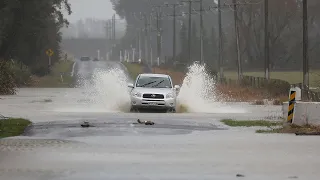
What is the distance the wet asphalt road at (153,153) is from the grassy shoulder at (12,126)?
408 millimetres

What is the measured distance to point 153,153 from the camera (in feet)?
71.5

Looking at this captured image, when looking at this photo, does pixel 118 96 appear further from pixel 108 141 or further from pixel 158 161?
pixel 158 161

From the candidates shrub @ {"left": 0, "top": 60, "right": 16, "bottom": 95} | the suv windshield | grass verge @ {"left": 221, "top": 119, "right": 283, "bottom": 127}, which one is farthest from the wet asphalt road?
shrub @ {"left": 0, "top": 60, "right": 16, "bottom": 95}

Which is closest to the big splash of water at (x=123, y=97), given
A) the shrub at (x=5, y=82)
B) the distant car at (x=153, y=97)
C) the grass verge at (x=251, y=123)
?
the distant car at (x=153, y=97)

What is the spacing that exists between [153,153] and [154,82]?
21600mm

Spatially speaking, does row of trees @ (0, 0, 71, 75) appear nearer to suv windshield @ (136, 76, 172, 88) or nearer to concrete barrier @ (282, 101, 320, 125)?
suv windshield @ (136, 76, 172, 88)

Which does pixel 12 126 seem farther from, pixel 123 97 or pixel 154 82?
pixel 123 97

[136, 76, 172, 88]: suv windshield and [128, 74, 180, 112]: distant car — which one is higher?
[136, 76, 172, 88]: suv windshield

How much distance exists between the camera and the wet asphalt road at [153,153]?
57.5 ft

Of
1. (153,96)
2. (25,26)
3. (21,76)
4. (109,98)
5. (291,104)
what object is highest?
(25,26)

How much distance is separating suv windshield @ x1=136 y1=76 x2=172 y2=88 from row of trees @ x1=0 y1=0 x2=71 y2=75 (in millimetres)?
49411

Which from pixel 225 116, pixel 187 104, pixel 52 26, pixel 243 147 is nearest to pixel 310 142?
pixel 243 147

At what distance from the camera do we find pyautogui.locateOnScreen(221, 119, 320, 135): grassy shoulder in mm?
28878

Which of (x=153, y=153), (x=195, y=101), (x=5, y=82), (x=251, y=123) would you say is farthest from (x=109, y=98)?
(x=153, y=153)
